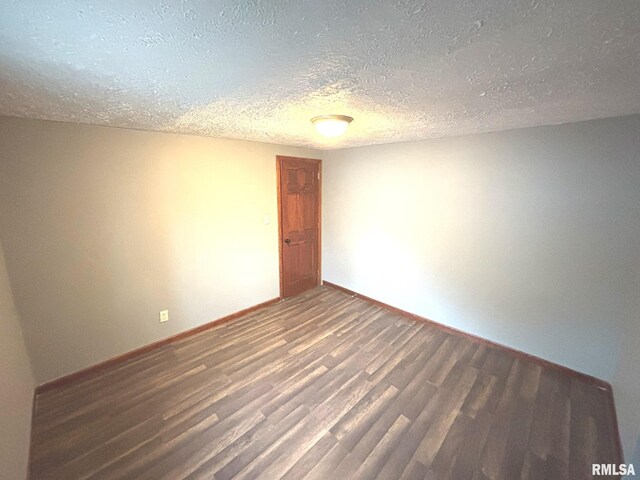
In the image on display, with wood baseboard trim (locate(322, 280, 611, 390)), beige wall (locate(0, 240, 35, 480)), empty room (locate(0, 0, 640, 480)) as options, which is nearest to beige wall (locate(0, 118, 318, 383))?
empty room (locate(0, 0, 640, 480))

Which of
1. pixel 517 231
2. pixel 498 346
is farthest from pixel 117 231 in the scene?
pixel 498 346

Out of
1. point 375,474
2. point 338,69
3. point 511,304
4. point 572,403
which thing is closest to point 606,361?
point 572,403

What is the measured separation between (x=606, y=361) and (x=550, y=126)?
6.45 ft

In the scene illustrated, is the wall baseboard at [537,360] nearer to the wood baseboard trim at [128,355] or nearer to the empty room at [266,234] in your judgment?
the empty room at [266,234]

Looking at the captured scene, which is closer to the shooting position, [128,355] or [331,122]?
[331,122]

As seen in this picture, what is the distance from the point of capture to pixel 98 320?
226 centimetres

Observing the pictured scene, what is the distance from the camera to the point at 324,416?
6.08 ft

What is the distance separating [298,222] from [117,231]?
213 centimetres

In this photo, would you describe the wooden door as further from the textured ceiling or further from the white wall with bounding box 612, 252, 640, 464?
the white wall with bounding box 612, 252, 640, 464

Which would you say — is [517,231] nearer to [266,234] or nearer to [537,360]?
[537,360]

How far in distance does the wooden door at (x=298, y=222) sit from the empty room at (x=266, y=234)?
249 millimetres

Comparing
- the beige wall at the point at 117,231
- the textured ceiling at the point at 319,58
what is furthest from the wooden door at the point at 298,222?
the textured ceiling at the point at 319,58

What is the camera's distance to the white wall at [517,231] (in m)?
1.95

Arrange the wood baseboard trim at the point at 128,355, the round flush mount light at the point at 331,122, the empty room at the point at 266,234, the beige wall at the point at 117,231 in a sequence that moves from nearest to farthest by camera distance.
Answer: the empty room at the point at 266,234 < the round flush mount light at the point at 331,122 < the beige wall at the point at 117,231 < the wood baseboard trim at the point at 128,355
